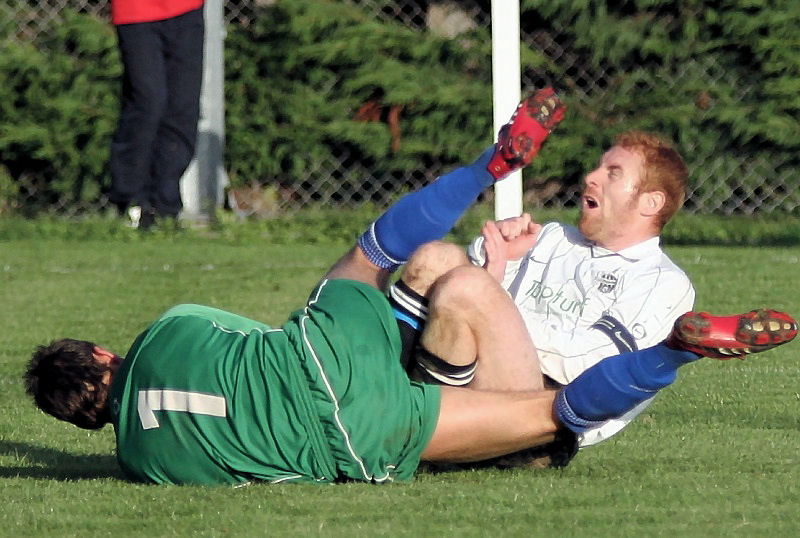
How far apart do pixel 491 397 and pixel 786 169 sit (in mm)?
7300

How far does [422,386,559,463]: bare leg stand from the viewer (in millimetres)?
3877

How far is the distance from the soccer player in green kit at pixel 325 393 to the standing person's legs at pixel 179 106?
5.81 meters

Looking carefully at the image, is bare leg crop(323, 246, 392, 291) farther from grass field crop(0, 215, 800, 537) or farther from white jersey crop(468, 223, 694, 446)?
grass field crop(0, 215, 800, 537)

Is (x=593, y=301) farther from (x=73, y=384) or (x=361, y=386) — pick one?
(x=73, y=384)

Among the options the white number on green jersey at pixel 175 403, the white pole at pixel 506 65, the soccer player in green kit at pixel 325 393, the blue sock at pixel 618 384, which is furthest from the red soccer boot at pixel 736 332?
the white pole at pixel 506 65

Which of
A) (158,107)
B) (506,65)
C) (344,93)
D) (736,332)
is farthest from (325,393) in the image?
(344,93)

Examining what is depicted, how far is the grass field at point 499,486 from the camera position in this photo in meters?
3.47

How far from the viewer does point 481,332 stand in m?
3.94

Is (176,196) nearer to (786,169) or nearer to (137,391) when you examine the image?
(786,169)

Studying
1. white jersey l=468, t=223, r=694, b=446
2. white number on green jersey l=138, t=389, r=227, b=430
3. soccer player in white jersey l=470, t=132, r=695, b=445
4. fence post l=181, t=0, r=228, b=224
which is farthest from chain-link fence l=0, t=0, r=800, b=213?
white number on green jersey l=138, t=389, r=227, b=430

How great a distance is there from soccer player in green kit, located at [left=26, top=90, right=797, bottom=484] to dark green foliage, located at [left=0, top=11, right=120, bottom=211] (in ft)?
22.8

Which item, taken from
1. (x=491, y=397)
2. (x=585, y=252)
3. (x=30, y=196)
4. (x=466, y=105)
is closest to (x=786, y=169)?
(x=466, y=105)

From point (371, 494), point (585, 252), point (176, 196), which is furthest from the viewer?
point (176, 196)

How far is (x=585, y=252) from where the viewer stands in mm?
4461
